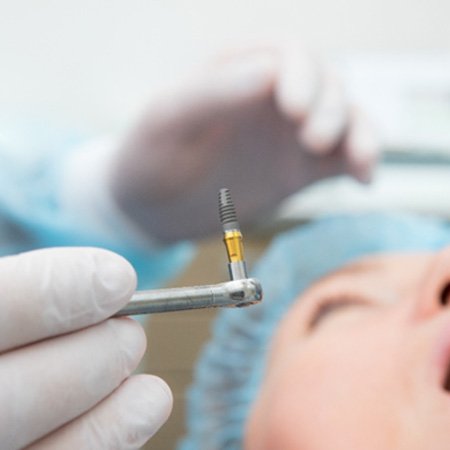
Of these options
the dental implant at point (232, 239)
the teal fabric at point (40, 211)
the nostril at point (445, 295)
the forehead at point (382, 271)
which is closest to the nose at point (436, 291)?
the nostril at point (445, 295)

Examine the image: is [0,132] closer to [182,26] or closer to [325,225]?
[325,225]

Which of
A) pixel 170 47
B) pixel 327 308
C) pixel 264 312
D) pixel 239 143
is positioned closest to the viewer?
pixel 327 308

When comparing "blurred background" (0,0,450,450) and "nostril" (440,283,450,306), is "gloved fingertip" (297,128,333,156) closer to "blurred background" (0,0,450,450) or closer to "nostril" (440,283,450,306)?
"nostril" (440,283,450,306)

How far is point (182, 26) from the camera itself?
2010 mm

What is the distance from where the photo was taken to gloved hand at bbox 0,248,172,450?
0.52 metres

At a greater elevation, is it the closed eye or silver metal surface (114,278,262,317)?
silver metal surface (114,278,262,317)

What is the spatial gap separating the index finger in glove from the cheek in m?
0.30

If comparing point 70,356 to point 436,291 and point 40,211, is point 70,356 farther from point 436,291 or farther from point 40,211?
point 40,211

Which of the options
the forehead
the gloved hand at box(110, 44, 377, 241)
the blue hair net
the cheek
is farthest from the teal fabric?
the cheek

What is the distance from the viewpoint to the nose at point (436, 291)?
2.47 feet

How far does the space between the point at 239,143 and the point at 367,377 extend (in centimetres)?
57

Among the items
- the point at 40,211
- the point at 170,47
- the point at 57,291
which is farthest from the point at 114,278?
the point at 170,47

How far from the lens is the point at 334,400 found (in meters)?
0.73

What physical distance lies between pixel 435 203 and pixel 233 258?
1031mm
